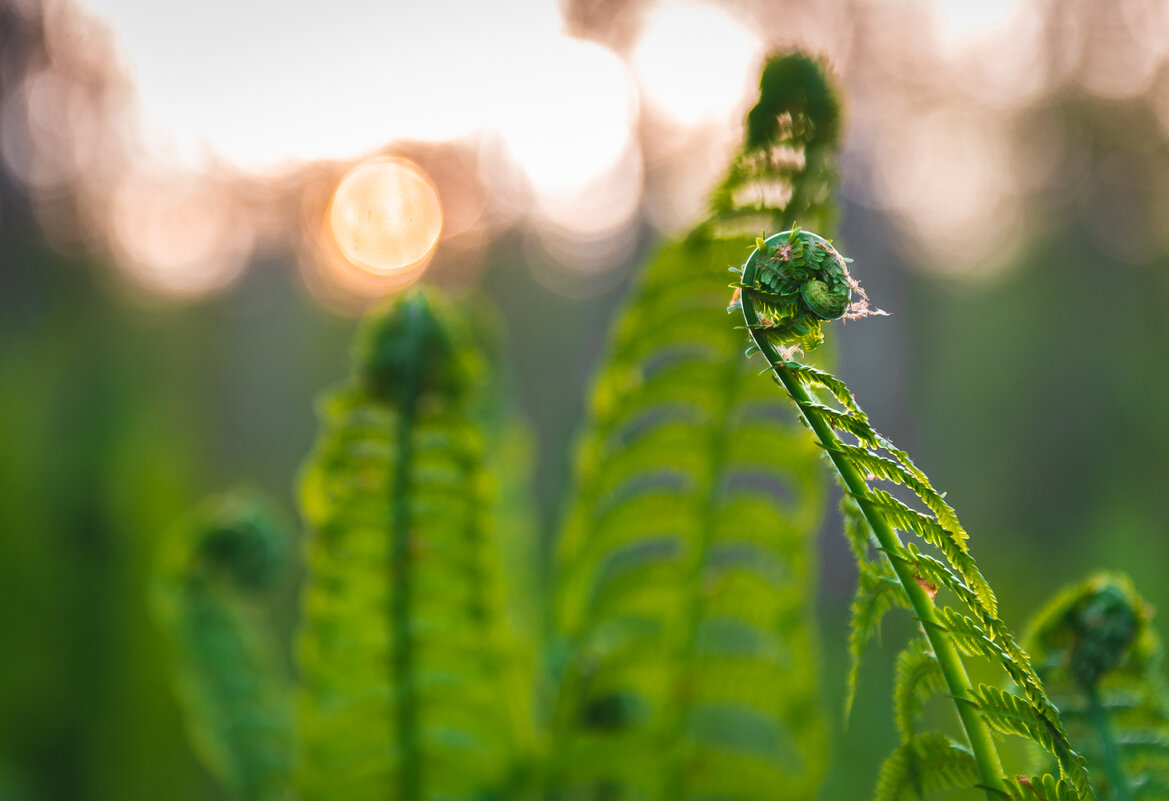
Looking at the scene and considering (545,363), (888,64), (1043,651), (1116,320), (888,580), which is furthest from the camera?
(545,363)

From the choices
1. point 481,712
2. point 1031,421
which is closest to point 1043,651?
point 481,712

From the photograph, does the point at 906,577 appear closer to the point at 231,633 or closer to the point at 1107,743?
the point at 1107,743

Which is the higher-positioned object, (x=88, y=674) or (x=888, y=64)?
(x=888, y=64)

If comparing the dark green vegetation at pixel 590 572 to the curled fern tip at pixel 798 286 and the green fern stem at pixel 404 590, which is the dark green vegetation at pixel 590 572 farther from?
the curled fern tip at pixel 798 286

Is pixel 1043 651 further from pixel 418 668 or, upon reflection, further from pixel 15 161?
pixel 15 161

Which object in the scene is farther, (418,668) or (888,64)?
(888,64)

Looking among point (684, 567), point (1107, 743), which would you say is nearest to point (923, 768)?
point (1107, 743)

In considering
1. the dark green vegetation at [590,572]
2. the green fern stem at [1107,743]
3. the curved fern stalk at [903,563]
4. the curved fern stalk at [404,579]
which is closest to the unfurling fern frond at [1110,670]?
the green fern stem at [1107,743]
